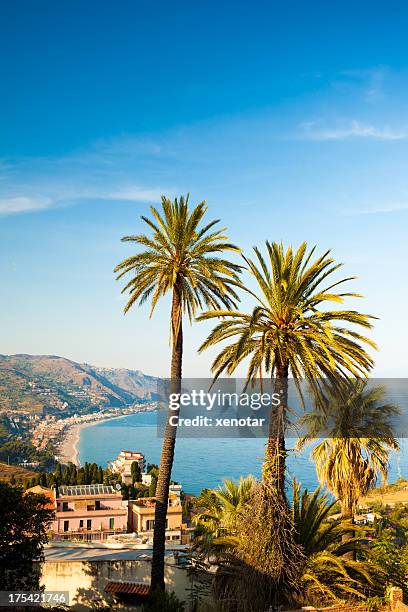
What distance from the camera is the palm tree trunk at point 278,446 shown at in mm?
14602

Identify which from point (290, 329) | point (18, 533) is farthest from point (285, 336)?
point (18, 533)

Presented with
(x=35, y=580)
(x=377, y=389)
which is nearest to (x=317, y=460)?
(x=377, y=389)

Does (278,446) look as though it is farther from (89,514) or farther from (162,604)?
(89,514)

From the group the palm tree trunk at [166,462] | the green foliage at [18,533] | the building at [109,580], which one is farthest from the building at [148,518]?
the green foliage at [18,533]

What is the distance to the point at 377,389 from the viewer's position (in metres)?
21.2

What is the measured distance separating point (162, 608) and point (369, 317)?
952cm

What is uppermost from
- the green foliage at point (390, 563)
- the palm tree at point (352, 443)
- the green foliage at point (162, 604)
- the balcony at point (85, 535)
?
the palm tree at point (352, 443)

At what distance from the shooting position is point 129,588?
1914cm

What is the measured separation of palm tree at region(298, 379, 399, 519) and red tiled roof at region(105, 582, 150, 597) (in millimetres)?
6952

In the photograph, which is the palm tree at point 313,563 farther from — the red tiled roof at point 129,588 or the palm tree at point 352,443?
the red tiled roof at point 129,588

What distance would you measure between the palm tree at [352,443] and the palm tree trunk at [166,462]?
452 centimetres

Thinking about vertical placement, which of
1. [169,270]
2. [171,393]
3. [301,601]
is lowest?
[301,601]

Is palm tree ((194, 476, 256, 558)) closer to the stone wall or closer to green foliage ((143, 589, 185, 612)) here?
the stone wall

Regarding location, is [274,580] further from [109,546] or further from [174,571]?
[109,546]
